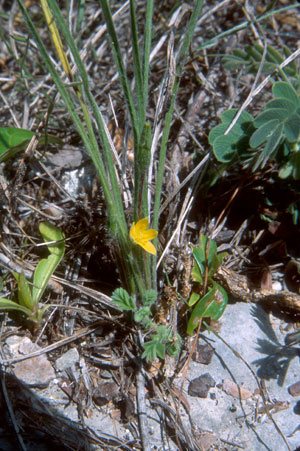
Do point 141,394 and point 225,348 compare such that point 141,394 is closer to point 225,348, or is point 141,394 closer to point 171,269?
point 225,348

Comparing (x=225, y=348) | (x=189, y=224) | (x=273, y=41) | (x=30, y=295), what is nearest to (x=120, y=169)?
(x=189, y=224)

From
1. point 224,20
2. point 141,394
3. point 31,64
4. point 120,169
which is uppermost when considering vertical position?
point 31,64

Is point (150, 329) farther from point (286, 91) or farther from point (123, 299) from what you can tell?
A: point (286, 91)

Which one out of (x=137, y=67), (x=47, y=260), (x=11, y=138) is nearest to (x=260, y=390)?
(x=47, y=260)

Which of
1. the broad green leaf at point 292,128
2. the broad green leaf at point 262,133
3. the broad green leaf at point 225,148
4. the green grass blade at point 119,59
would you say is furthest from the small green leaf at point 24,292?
the broad green leaf at point 292,128

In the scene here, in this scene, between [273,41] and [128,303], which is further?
[273,41]

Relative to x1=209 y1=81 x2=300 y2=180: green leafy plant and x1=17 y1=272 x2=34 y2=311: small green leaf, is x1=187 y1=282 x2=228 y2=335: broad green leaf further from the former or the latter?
x1=17 y1=272 x2=34 y2=311: small green leaf

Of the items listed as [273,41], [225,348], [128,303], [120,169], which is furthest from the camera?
[273,41]
